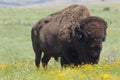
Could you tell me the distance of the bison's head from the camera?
12352mm

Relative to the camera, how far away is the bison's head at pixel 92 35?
12352 mm

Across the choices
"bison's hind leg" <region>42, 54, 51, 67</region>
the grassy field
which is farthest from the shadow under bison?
"bison's hind leg" <region>42, 54, 51, 67</region>

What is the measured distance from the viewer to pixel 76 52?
526 inches

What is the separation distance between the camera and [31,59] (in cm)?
2181

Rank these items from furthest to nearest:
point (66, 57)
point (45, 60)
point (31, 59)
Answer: point (31, 59), point (45, 60), point (66, 57)

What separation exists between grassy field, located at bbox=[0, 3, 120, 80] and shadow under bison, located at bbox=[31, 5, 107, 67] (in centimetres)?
50

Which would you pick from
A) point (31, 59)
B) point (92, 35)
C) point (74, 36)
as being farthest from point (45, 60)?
point (31, 59)

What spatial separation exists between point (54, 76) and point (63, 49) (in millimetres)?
4404

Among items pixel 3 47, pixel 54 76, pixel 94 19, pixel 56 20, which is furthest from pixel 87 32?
pixel 3 47

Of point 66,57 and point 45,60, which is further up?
point 66,57

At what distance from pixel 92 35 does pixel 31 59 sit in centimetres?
963

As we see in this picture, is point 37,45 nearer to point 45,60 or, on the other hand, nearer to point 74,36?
point 45,60

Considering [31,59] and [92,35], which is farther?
[31,59]

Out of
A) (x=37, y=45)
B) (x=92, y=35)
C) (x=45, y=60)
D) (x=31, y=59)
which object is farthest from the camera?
(x=31, y=59)
